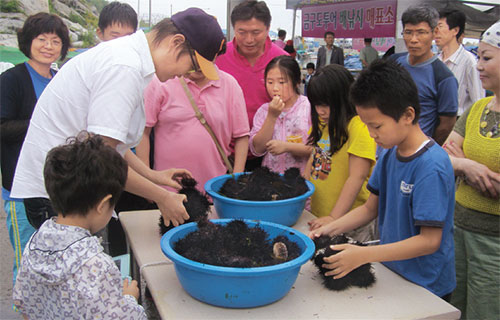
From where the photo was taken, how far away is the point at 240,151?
2307mm

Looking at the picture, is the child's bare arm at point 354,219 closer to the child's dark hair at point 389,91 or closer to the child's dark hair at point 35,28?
the child's dark hair at point 389,91

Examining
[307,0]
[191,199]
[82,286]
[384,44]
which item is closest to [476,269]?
[191,199]

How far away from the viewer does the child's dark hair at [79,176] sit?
112 cm

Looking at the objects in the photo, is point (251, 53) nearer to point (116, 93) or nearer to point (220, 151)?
point (220, 151)

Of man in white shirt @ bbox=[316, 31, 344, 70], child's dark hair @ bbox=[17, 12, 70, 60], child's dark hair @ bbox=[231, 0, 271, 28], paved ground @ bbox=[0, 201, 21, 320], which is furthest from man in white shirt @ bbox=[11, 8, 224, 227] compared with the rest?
man in white shirt @ bbox=[316, 31, 344, 70]

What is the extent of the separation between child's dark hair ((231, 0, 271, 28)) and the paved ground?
223 centimetres

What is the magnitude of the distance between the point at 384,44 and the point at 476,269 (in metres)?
9.96

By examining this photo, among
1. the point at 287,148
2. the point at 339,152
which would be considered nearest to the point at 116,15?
the point at 287,148

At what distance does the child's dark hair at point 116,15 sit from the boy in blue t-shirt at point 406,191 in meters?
2.11

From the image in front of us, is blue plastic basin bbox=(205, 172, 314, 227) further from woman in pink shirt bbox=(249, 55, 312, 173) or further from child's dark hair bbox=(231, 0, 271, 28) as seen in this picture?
child's dark hair bbox=(231, 0, 271, 28)

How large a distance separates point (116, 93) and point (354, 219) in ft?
3.30

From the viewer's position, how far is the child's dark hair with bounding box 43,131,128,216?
112 centimetres

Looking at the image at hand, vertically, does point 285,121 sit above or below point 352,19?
below

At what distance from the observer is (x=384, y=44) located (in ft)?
34.9
